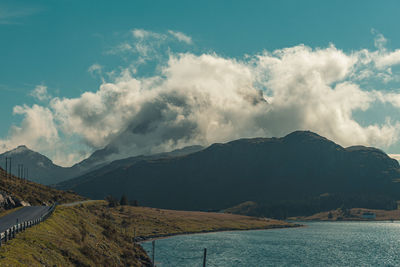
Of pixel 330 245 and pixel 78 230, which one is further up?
pixel 78 230

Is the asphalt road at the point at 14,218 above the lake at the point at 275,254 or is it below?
above

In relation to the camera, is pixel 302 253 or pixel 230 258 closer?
pixel 230 258

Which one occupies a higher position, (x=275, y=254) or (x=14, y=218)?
(x=14, y=218)

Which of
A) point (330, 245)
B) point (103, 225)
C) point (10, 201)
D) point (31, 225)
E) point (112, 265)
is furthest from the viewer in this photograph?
point (330, 245)

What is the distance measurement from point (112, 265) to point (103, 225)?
143 ft

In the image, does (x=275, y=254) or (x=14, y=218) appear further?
(x=275, y=254)

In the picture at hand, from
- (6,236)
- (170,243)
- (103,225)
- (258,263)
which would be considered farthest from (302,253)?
(6,236)

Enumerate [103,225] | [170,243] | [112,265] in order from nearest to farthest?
[112,265] < [103,225] < [170,243]

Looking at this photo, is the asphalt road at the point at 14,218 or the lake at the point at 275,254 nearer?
the asphalt road at the point at 14,218

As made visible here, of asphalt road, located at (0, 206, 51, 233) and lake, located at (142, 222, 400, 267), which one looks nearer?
asphalt road, located at (0, 206, 51, 233)

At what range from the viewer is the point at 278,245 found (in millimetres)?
189625

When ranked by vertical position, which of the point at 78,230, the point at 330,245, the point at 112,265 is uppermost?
the point at 78,230

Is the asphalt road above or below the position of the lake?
above

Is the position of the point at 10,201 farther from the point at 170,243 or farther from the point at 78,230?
the point at 170,243
